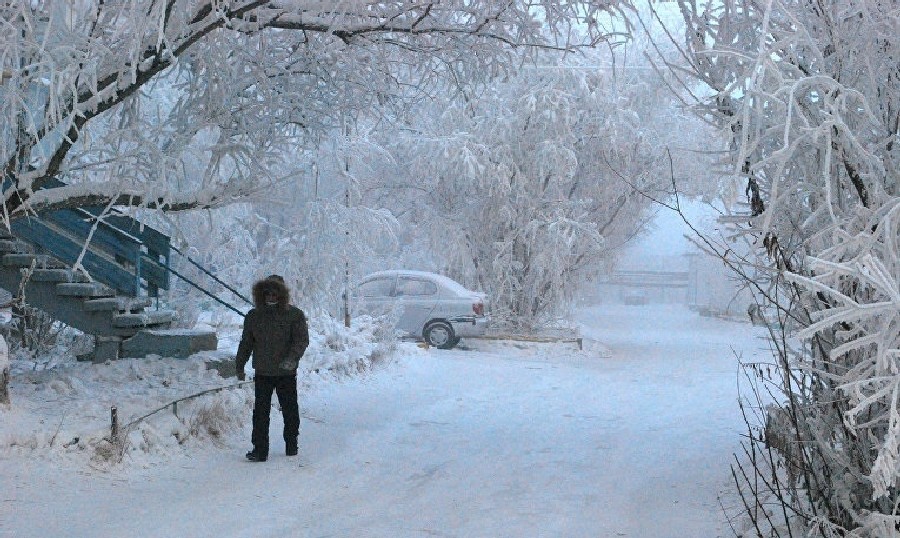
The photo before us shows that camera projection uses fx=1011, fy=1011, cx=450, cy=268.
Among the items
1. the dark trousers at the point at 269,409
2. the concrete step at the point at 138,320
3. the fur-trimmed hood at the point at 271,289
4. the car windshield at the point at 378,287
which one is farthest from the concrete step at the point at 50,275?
the car windshield at the point at 378,287

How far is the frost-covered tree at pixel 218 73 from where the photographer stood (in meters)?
6.93

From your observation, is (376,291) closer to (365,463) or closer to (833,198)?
(365,463)

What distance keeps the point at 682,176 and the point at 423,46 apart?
67.4ft

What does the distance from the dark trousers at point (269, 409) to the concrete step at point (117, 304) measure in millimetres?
3319

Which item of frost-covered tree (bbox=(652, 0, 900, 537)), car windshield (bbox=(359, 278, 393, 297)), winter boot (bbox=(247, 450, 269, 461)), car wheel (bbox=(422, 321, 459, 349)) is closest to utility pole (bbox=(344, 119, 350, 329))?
car windshield (bbox=(359, 278, 393, 297))

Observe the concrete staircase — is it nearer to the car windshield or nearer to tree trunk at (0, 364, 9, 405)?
tree trunk at (0, 364, 9, 405)

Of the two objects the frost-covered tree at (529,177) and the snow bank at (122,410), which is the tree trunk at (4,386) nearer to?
the snow bank at (122,410)

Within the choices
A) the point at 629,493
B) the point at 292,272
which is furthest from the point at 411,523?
the point at 292,272

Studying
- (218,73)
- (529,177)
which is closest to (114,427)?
(218,73)

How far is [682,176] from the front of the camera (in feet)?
94.1

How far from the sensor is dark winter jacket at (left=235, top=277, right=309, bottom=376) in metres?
8.89

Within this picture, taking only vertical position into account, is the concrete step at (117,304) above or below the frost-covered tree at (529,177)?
below

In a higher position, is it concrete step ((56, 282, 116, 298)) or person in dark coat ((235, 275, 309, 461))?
concrete step ((56, 282, 116, 298))

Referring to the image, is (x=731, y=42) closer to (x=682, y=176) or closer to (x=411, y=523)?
(x=411, y=523)
